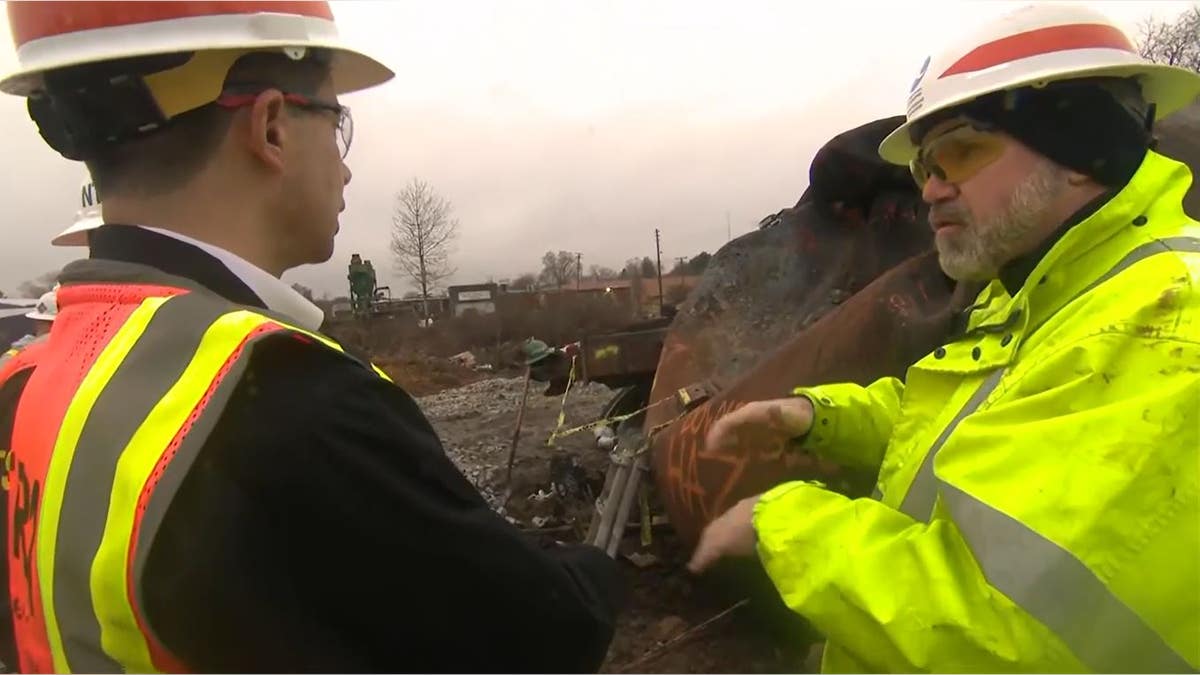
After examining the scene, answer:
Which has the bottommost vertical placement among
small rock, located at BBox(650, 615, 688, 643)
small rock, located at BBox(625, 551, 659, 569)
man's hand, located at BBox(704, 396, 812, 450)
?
small rock, located at BBox(650, 615, 688, 643)

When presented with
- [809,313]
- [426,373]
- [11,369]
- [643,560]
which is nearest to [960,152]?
[11,369]

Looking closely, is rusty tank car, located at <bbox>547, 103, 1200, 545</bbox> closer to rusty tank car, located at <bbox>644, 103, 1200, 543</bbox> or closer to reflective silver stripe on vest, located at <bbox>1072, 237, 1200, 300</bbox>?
rusty tank car, located at <bbox>644, 103, 1200, 543</bbox>

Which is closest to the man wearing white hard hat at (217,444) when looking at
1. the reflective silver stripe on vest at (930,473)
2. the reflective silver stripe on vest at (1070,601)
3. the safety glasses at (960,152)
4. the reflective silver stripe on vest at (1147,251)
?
the reflective silver stripe on vest at (1070,601)

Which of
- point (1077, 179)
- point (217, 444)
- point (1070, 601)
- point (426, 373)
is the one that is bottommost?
point (426, 373)

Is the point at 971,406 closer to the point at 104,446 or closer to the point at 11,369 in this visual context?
the point at 104,446

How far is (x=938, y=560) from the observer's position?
1623 millimetres

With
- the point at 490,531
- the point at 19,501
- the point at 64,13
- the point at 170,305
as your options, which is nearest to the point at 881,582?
the point at 490,531

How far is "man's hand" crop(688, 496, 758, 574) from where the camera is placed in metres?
1.95

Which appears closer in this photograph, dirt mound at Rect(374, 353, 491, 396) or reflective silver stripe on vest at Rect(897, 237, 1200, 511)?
reflective silver stripe on vest at Rect(897, 237, 1200, 511)

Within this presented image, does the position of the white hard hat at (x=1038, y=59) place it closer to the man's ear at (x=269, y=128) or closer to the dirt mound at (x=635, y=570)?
the man's ear at (x=269, y=128)

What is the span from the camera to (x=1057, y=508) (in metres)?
1.49

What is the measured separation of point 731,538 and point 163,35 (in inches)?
59.9

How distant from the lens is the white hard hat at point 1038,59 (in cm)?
207

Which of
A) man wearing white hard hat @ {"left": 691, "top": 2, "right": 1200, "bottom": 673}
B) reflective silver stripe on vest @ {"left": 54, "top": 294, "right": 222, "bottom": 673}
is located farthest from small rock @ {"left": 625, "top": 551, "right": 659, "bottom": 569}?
reflective silver stripe on vest @ {"left": 54, "top": 294, "right": 222, "bottom": 673}
